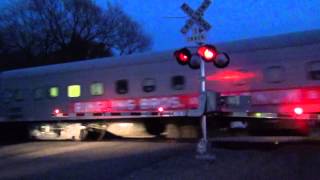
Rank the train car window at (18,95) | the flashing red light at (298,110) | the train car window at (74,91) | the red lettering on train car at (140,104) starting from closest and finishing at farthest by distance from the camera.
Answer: the flashing red light at (298,110) → the red lettering on train car at (140,104) → the train car window at (74,91) → the train car window at (18,95)

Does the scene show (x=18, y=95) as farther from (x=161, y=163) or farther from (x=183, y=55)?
(x=161, y=163)

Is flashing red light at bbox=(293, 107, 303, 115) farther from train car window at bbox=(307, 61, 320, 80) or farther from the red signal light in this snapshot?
the red signal light

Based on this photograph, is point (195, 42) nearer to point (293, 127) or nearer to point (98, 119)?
point (293, 127)

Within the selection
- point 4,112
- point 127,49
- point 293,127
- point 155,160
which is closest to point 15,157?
point 155,160

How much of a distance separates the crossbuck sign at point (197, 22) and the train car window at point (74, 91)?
10879 mm

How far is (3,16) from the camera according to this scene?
2093 inches

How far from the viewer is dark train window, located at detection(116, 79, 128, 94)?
23016 mm

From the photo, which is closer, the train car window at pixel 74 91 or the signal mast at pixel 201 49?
the signal mast at pixel 201 49

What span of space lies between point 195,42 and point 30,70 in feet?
48.6

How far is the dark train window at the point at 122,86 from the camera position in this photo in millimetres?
23016

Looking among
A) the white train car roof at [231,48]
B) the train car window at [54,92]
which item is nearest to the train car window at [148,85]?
the white train car roof at [231,48]

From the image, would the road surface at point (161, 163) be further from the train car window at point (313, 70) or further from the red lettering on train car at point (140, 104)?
the red lettering on train car at point (140, 104)

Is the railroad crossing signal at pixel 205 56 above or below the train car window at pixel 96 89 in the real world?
above

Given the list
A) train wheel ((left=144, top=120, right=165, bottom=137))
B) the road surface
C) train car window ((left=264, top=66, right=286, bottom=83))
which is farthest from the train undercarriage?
the road surface
